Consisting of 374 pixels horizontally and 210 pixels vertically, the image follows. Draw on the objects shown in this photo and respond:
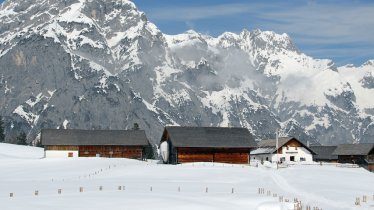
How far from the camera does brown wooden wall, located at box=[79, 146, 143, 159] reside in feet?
360

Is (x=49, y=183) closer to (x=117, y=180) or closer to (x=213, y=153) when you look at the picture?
(x=117, y=180)

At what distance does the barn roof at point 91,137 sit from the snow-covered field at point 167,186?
13.5 meters

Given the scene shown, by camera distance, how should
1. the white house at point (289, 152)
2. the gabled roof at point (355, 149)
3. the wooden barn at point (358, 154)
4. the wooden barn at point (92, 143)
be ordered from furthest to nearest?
the gabled roof at point (355, 149) < the wooden barn at point (358, 154) < the white house at point (289, 152) < the wooden barn at point (92, 143)

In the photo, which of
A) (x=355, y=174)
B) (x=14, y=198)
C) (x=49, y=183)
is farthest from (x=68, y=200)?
(x=355, y=174)

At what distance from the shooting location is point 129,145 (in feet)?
369

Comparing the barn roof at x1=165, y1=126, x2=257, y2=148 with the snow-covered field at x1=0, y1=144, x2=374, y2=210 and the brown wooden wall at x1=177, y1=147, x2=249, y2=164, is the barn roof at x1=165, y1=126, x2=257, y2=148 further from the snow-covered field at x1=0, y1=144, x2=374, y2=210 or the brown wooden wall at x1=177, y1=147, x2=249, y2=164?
the snow-covered field at x1=0, y1=144, x2=374, y2=210

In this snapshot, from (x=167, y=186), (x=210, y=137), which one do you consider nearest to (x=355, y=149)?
(x=210, y=137)

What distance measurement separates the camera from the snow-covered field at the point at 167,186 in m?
44.9

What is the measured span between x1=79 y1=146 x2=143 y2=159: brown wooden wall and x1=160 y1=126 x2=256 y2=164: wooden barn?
403 inches

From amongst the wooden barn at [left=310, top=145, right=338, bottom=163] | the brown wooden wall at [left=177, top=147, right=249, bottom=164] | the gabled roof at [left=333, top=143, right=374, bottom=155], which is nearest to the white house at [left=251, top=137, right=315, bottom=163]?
the gabled roof at [left=333, top=143, right=374, bottom=155]

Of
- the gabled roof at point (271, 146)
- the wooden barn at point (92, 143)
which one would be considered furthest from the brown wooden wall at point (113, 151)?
the gabled roof at point (271, 146)

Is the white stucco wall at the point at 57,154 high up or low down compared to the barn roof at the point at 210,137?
down

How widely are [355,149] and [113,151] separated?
5049cm

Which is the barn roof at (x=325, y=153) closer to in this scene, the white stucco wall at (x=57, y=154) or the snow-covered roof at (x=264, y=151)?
the snow-covered roof at (x=264, y=151)
